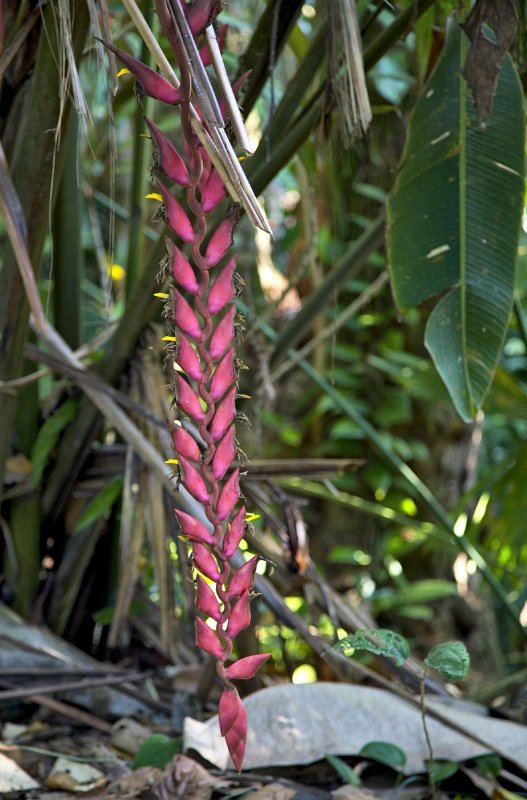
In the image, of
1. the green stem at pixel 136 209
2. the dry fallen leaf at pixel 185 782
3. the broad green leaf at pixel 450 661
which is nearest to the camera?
the broad green leaf at pixel 450 661

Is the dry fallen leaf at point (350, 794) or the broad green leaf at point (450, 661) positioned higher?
the broad green leaf at point (450, 661)

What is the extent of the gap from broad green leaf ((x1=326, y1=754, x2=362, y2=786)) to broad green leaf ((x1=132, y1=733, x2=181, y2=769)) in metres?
0.19

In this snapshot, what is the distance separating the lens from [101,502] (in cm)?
138

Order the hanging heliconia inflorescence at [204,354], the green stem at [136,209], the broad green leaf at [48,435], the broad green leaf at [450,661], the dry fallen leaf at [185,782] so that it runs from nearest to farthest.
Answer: the hanging heliconia inflorescence at [204,354] → the broad green leaf at [450,661] → the dry fallen leaf at [185,782] → the broad green leaf at [48,435] → the green stem at [136,209]

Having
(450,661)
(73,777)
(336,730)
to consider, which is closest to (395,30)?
(450,661)

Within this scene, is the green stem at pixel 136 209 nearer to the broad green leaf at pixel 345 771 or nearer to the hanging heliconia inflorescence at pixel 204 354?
the broad green leaf at pixel 345 771

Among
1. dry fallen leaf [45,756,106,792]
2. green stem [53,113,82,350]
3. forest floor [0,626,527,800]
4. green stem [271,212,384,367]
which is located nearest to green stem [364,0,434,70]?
green stem [271,212,384,367]

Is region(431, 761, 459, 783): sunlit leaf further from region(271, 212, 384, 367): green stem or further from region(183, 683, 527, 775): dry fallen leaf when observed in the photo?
region(271, 212, 384, 367): green stem

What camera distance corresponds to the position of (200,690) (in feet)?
4.39

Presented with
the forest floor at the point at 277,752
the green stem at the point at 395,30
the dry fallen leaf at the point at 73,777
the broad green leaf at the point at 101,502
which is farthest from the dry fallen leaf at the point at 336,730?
the green stem at the point at 395,30

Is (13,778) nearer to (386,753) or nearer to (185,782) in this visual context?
(185,782)

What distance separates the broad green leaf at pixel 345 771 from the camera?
3.47ft

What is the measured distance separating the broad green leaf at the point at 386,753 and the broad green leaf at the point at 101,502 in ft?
1.75

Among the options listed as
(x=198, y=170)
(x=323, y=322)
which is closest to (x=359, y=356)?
(x=323, y=322)
